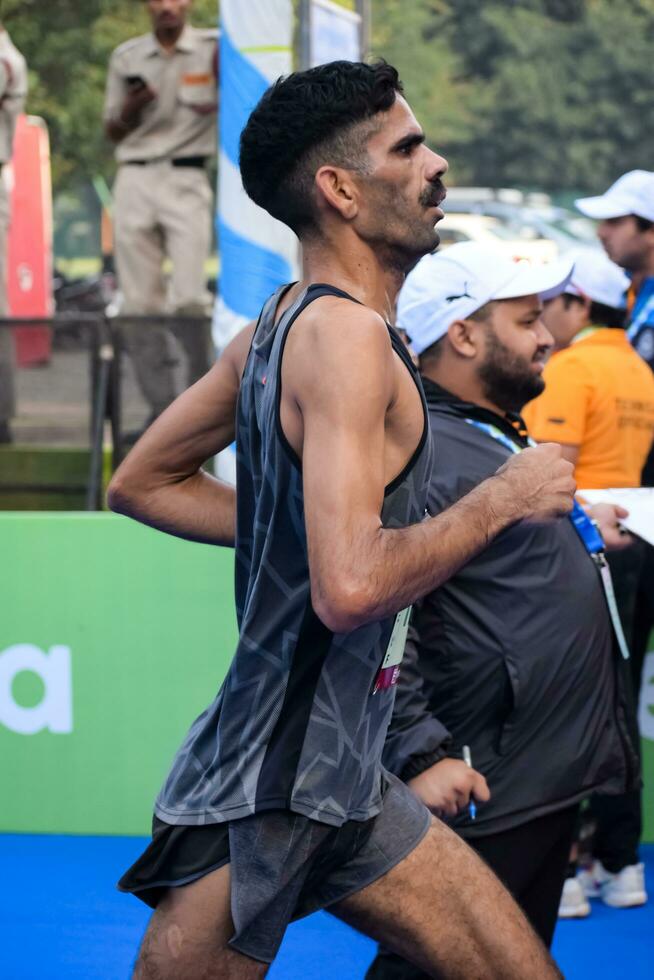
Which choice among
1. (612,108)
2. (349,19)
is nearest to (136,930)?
(349,19)

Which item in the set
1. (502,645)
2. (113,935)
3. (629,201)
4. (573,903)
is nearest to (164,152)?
(629,201)

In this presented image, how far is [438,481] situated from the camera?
3.10 meters

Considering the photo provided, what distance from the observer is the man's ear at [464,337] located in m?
3.26

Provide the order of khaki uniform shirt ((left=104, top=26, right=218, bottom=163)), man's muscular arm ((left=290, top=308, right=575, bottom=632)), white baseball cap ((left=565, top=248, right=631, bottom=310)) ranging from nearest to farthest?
man's muscular arm ((left=290, top=308, right=575, bottom=632)), white baseball cap ((left=565, top=248, right=631, bottom=310)), khaki uniform shirt ((left=104, top=26, right=218, bottom=163))

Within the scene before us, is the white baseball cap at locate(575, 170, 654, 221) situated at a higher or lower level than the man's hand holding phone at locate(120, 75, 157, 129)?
higher

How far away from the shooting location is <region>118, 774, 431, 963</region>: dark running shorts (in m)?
2.35

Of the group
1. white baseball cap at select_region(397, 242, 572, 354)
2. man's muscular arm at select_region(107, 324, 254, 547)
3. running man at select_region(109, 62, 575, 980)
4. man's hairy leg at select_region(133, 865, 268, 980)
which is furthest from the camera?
white baseball cap at select_region(397, 242, 572, 354)

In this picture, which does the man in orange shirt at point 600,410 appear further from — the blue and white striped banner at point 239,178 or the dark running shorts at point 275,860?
the dark running shorts at point 275,860

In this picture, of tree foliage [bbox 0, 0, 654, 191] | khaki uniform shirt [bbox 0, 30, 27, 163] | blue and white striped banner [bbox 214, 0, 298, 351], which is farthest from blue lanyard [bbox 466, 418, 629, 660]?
tree foliage [bbox 0, 0, 654, 191]

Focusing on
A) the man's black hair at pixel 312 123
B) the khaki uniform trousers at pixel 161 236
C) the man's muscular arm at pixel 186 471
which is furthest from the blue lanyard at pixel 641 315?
the khaki uniform trousers at pixel 161 236

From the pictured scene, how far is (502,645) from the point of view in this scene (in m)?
3.08

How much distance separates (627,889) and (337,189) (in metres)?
2.89

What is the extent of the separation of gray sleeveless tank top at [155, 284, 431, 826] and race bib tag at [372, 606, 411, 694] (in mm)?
20

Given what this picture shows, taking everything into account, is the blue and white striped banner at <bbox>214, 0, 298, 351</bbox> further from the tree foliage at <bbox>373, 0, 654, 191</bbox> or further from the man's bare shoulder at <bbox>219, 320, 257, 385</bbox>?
the tree foliage at <bbox>373, 0, 654, 191</bbox>
